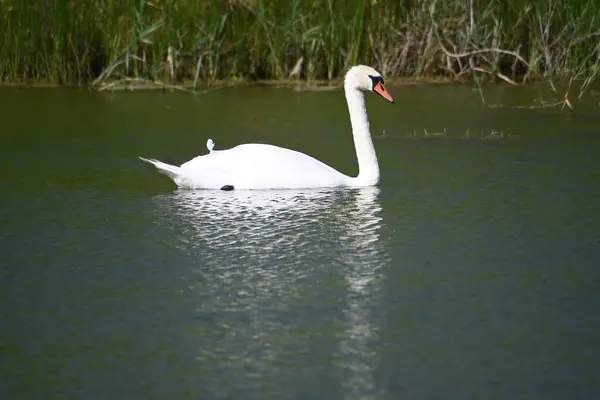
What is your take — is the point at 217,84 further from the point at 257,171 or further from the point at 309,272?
the point at 309,272

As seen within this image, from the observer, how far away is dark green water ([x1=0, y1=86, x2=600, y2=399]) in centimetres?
387

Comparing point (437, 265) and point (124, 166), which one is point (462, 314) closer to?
point (437, 265)

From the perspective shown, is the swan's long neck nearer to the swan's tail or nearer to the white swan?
the white swan

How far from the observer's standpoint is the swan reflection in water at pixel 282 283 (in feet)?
12.8

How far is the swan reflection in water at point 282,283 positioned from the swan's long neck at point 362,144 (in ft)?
0.25

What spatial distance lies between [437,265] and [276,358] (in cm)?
Result: 142

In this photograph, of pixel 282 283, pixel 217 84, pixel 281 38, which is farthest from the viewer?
pixel 217 84

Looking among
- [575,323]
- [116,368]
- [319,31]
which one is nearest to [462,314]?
[575,323]

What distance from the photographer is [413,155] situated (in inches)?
326

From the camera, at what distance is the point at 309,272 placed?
516 centimetres

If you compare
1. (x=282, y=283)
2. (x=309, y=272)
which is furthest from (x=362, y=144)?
(x=282, y=283)

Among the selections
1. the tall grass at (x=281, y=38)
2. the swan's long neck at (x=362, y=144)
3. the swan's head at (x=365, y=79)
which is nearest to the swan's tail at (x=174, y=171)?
the swan's long neck at (x=362, y=144)

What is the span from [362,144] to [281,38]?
474 cm

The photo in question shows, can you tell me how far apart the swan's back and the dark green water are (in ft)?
0.30
